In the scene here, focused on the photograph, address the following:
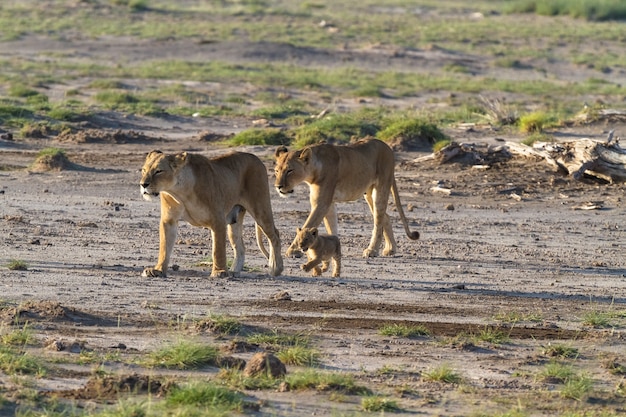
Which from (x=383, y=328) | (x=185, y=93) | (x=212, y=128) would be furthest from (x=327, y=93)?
(x=383, y=328)

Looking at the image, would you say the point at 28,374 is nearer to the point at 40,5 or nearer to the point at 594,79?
the point at 594,79

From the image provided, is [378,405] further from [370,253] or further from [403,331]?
[370,253]

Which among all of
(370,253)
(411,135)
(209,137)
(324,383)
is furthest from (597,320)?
(209,137)

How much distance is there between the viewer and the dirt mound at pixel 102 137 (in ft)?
71.4

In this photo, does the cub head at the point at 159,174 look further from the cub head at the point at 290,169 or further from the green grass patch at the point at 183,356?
the green grass patch at the point at 183,356

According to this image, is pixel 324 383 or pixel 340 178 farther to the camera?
pixel 340 178

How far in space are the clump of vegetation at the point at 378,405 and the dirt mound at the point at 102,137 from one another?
575 inches

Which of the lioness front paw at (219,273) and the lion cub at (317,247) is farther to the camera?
the lion cub at (317,247)

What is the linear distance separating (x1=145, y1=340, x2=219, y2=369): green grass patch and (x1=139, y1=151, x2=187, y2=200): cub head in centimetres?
266

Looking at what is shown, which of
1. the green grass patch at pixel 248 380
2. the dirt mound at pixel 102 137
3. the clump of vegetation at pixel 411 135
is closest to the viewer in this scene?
the green grass patch at pixel 248 380

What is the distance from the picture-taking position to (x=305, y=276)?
12.5 metres

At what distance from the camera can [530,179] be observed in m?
18.6

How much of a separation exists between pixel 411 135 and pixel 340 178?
27.1 feet

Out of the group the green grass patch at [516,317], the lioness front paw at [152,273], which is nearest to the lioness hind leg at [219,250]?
the lioness front paw at [152,273]
